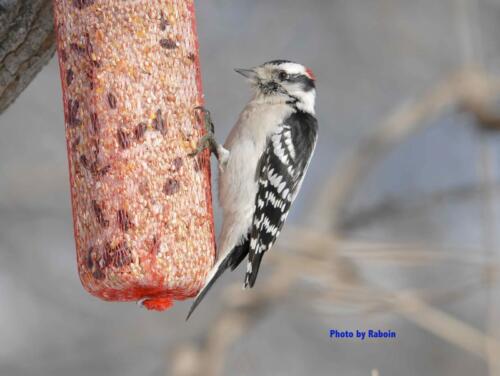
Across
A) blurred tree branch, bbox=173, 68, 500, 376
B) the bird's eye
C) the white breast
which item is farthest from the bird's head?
blurred tree branch, bbox=173, 68, 500, 376

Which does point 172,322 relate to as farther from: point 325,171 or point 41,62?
point 41,62

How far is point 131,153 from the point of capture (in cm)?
372

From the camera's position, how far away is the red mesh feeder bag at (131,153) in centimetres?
366

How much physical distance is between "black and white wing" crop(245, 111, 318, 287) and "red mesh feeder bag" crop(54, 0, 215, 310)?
0.66 meters

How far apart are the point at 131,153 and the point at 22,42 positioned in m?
0.70

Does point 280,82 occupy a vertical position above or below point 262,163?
above

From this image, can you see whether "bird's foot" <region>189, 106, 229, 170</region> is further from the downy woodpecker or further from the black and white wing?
the black and white wing

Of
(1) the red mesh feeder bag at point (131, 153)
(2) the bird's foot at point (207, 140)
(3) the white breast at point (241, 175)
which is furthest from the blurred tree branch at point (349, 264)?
(1) the red mesh feeder bag at point (131, 153)

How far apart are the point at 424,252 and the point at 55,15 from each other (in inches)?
129

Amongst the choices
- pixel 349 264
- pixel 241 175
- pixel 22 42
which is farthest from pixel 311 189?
pixel 22 42

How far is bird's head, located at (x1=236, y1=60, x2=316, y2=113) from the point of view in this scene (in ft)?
16.8

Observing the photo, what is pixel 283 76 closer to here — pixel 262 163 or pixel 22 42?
pixel 262 163

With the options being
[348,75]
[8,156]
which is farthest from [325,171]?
[8,156]

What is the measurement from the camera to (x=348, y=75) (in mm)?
10180
